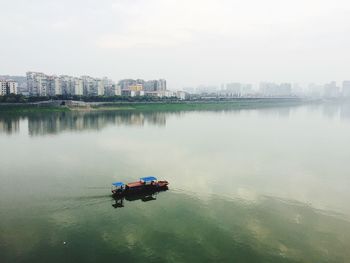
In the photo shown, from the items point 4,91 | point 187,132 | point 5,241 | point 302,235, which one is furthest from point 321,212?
point 4,91

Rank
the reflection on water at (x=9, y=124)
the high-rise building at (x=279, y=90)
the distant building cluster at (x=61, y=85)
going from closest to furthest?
the reflection on water at (x=9, y=124) → the distant building cluster at (x=61, y=85) → the high-rise building at (x=279, y=90)

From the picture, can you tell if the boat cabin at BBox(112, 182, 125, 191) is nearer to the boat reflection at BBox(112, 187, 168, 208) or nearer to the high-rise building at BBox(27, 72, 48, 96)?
the boat reflection at BBox(112, 187, 168, 208)

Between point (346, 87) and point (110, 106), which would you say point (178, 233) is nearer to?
point (110, 106)

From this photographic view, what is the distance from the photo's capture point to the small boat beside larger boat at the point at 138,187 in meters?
12.4

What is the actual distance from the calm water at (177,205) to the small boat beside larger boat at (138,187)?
0.36 m

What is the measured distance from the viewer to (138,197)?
503 inches

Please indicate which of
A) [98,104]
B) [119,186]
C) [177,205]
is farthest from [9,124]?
[177,205]

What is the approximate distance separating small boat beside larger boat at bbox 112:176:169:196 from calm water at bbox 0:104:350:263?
0.36 meters

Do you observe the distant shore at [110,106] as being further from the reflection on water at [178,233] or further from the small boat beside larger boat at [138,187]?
the reflection on water at [178,233]

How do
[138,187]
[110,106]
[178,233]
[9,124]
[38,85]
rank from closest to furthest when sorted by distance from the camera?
1. [178,233]
2. [138,187]
3. [9,124]
4. [110,106]
5. [38,85]

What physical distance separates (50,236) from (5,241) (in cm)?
116

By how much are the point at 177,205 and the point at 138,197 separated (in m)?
1.76

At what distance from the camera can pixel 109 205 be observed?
11664mm

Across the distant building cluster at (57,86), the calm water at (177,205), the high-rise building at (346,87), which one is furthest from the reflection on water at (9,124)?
the high-rise building at (346,87)
